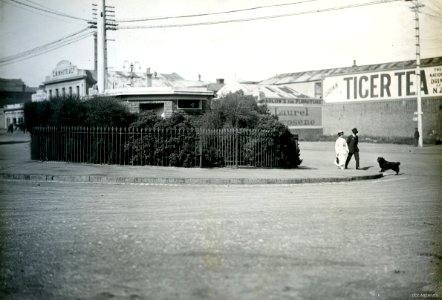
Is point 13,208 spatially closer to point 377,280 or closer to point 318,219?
point 318,219

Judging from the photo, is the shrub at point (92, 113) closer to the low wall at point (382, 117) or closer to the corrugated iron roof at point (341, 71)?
the low wall at point (382, 117)

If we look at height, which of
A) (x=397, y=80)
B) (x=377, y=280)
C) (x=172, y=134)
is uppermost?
(x=397, y=80)

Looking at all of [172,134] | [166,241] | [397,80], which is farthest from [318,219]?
[397,80]

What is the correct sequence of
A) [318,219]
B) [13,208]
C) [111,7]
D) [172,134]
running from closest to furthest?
[318,219] < [13,208] < [172,134] < [111,7]

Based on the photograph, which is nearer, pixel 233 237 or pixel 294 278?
pixel 294 278

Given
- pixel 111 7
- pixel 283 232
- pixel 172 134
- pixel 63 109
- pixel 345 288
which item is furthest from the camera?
pixel 111 7

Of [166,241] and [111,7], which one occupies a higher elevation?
[111,7]

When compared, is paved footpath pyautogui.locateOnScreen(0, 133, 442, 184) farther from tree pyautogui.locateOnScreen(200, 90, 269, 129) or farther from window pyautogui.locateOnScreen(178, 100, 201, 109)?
window pyautogui.locateOnScreen(178, 100, 201, 109)
